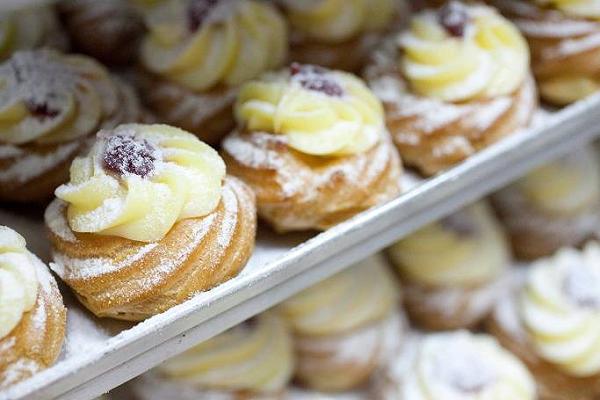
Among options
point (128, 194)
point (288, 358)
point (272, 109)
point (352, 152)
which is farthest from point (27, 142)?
point (288, 358)

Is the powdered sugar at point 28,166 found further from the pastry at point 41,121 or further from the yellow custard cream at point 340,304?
the yellow custard cream at point 340,304

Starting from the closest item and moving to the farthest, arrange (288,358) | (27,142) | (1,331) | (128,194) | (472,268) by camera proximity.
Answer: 1. (1,331)
2. (128,194)
3. (27,142)
4. (288,358)
5. (472,268)

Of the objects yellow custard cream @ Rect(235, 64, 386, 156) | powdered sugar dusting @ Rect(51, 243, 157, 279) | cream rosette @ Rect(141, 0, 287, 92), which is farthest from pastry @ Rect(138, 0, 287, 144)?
powdered sugar dusting @ Rect(51, 243, 157, 279)

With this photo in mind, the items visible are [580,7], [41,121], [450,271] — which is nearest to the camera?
[41,121]

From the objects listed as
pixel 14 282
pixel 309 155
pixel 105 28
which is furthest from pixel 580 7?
pixel 14 282

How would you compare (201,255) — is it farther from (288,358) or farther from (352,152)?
(288,358)

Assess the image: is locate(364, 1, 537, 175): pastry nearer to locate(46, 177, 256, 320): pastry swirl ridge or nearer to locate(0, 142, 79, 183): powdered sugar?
locate(46, 177, 256, 320): pastry swirl ridge

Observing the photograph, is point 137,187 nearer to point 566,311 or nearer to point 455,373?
point 455,373
